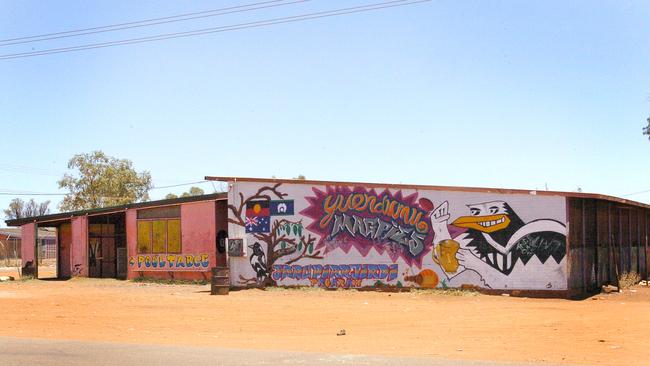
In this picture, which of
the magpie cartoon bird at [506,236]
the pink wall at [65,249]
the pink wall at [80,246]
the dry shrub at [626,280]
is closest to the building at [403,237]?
the magpie cartoon bird at [506,236]

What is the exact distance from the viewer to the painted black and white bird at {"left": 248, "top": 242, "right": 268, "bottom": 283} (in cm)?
2709

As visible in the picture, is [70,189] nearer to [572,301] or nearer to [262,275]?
[262,275]

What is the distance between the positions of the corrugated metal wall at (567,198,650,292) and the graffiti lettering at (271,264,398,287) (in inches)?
248

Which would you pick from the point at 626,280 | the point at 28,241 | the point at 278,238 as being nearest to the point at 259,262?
→ the point at 278,238

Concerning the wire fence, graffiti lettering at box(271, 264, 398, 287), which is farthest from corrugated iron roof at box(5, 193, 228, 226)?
the wire fence

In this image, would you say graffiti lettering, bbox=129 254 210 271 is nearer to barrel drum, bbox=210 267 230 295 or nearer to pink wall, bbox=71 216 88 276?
pink wall, bbox=71 216 88 276

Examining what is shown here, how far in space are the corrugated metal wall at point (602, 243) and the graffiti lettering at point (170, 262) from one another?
15.2 metres

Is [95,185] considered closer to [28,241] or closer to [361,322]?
[28,241]

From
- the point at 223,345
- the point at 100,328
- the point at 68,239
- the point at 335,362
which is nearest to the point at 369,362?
the point at 335,362

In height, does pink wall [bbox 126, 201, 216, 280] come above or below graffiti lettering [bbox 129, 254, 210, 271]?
above

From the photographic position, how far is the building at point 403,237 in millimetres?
23062

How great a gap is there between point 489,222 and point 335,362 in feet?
48.1

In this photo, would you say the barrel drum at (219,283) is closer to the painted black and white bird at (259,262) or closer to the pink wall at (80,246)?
the painted black and white bird at (259,262)

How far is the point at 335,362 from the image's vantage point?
10164 millimetres
